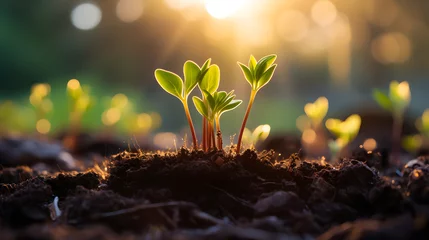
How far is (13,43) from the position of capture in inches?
454

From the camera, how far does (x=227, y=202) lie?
1.50m

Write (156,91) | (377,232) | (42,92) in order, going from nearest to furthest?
(377,232)
(42,92)
(156,91)

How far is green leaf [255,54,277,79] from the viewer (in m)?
1.79

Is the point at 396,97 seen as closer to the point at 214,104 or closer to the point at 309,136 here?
the point at 309,136

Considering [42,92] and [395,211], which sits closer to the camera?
[395,211]

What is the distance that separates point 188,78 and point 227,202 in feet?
1.87

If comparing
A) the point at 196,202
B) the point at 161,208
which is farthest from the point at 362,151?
the point at 161,208

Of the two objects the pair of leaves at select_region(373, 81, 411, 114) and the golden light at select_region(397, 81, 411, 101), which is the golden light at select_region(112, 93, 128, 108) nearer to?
the pair of leaves at select_region(373, 81, 411, 114)

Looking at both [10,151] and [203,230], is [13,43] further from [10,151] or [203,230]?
[203,230]

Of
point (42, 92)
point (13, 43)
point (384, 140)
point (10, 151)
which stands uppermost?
point (13, 43)

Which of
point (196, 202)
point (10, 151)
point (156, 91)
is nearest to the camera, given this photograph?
point (196, 202)

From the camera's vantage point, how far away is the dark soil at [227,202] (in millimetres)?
1241

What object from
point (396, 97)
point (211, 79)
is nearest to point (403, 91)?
point (396, 97)

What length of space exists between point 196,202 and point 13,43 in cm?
1165
